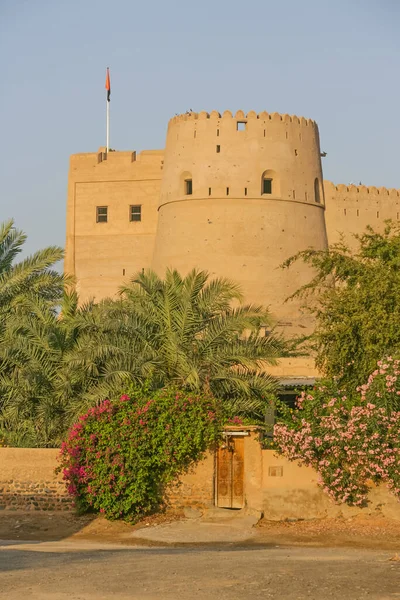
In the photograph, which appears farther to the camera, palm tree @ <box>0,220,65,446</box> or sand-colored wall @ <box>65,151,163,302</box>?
sand-colored wall @ <box>65,151,163,302</box>

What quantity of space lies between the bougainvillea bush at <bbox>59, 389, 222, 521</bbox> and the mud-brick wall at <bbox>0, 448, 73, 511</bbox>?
605 millimetres

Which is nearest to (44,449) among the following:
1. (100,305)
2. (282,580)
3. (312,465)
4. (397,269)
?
(100,305)

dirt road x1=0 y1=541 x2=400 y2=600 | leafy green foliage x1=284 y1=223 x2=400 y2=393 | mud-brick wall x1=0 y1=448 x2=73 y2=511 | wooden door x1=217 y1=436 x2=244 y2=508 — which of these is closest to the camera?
dirt road x1=0 y1=541 x2=400 y2=600

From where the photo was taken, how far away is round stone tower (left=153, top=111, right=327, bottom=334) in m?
33.1

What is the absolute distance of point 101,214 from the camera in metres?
37.6

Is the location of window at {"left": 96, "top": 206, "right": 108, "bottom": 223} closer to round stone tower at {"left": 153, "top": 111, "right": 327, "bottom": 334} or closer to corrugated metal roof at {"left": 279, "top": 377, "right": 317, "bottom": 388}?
round stone tower at {"left": 153, "top": 111, "right": 327, "bottom": 334}

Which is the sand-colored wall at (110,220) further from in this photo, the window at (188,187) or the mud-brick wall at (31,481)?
the mud-brick wall at (31,481)

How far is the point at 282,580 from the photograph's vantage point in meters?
10.4

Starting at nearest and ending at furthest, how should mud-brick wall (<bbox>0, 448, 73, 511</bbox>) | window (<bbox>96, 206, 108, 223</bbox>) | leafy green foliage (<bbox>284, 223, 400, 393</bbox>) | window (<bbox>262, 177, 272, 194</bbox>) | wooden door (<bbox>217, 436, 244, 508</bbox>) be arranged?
wooden door (<bbox>217, 436, 244, 508</bbox>) < mud-brick wall (<bbox>0, 448, 73, 511</bbox>) < leafy green foliage (<bbox>284, 223, 400, 393</bbox>) < window (<bbox>262, 177, 272, 194</bbox>) < window (<bbox>96, 206, 108, 223</bbox>)

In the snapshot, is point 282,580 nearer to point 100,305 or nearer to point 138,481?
point 138,481

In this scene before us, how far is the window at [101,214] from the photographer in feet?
123

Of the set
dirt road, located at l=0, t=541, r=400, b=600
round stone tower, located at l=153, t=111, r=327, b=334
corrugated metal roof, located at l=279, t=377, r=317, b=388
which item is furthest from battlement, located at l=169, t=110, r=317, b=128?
dirt road, located at l=0, t=541, r=400, b=600

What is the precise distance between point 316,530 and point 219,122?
65.7 feet

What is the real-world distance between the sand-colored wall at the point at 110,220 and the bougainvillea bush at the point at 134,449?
19879 mm
